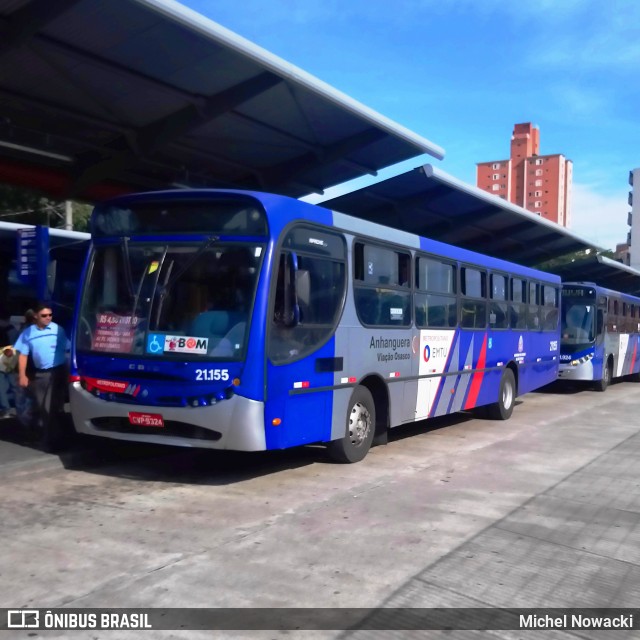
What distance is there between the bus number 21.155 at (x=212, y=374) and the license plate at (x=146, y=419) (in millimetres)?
635

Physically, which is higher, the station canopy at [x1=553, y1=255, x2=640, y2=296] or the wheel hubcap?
the station canopy at [x1=553, y1=255, x2=640, y2=296]

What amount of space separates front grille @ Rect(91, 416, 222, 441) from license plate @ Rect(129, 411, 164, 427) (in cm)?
6

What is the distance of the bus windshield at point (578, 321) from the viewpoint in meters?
20.4

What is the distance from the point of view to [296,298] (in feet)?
24.8

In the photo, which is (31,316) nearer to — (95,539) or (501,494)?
(95,539)

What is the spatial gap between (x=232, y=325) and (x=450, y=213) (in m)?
12.1

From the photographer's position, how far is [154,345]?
24.6 ft

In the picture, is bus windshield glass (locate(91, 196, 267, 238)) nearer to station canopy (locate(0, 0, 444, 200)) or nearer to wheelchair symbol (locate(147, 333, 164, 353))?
wheelchair symbol (locate(147, 333, 164, 353))

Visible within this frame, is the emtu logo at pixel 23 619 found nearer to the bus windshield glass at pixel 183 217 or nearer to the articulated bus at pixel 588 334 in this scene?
the bus windshield glass at pixel 183 217

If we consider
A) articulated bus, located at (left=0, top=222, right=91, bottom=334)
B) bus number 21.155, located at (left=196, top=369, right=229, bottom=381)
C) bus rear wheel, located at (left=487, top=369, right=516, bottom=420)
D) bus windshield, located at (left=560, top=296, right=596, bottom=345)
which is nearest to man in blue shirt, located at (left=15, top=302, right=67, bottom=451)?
bus number 21.155, located at (left=196, top=369, right=229, bottom=381)

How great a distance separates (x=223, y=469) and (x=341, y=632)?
4.56m

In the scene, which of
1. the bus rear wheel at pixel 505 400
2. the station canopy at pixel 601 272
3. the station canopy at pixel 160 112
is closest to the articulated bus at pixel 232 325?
the station canopy at pixel 160 112

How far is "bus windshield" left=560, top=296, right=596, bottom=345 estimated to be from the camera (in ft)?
67.1

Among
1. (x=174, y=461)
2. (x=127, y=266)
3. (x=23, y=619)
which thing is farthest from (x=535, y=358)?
(x=23, y=619)
